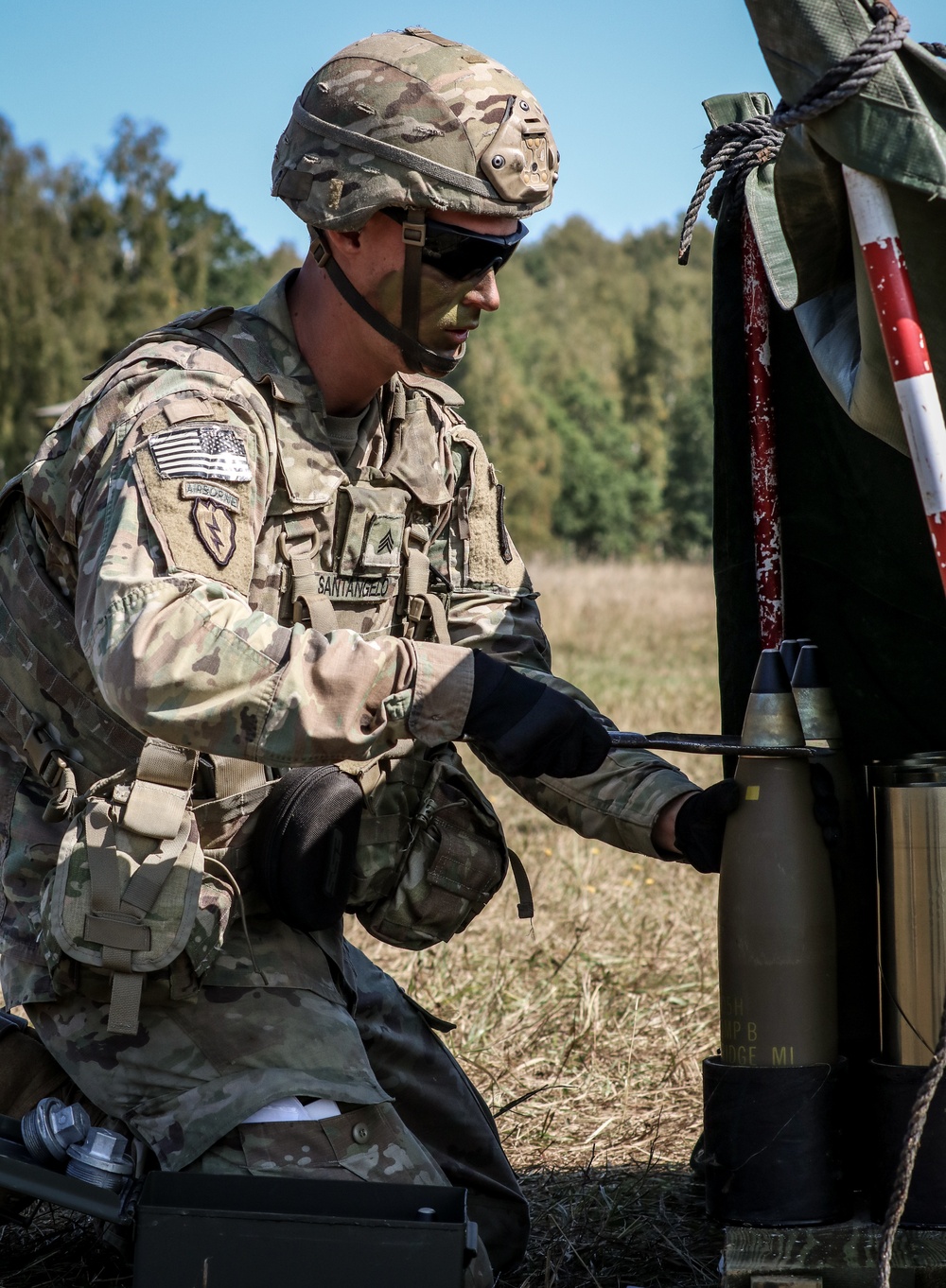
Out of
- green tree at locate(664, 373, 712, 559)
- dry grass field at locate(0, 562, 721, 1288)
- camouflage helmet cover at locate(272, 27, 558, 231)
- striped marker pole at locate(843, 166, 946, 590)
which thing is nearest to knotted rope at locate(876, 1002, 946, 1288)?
striped marker pole at locate(843, 166, 946, 590)

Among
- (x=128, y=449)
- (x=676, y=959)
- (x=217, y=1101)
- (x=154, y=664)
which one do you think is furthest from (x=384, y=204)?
(x=676, y=959)

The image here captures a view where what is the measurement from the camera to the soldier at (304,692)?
8.43 feet

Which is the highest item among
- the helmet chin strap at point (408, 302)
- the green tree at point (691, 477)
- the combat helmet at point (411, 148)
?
the green tree at point (691, 477)

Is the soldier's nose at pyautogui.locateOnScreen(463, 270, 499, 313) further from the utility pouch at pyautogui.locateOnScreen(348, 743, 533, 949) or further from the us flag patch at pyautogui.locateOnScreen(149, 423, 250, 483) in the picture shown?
the utility pouch at pyautogui.locateOnScreen(348, 743, 533, 949)

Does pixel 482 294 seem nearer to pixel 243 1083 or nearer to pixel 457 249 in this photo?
pixel 457 249

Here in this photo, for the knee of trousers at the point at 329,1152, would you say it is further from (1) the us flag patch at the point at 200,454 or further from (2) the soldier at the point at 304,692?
(1) the us flag patch at the point at 200,454

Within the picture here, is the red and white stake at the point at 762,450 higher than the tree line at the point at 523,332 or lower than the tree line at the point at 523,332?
lower

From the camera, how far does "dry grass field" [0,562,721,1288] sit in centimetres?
325

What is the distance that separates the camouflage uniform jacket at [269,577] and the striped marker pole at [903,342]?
36.2 inches

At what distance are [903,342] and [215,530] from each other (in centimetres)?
128

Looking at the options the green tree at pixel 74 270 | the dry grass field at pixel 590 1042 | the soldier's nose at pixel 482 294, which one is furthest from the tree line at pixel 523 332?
the soldier's nose at pixel 482 294

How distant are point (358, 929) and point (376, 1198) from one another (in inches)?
124

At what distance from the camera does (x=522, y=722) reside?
8.45 feet

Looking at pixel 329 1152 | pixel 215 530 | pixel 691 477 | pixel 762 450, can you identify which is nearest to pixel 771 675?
pixel 762 450
